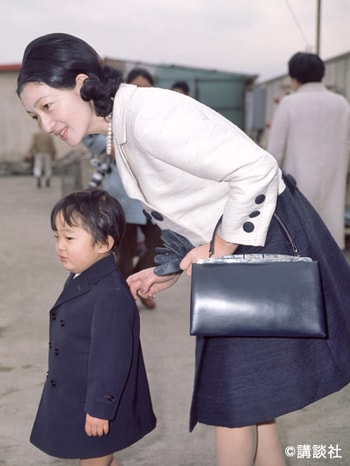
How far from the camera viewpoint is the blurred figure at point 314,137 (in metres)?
4.53

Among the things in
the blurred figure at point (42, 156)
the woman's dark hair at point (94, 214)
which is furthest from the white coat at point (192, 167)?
the blurred figure at point (42, 156)

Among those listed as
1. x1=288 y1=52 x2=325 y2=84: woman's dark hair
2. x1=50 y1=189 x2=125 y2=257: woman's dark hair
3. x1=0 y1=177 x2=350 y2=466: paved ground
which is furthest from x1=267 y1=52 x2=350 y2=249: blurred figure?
x1=50 y1=189 x2=125 y2=257: woman's dark hair

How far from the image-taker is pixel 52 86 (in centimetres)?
190

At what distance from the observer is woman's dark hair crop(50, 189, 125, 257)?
2.12 metres

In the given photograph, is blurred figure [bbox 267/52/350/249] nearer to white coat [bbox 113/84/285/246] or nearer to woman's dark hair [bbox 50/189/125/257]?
woman's dark hair [bbox 50/189/125/257]

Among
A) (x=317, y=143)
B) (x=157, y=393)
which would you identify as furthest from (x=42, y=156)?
(x=157, y=393)

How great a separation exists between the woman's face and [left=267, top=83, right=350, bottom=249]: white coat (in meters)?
2.78

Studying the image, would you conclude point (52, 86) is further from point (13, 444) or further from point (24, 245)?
point (24, 245)

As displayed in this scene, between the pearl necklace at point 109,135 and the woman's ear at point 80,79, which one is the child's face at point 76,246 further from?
the woman's ear at point 80,79

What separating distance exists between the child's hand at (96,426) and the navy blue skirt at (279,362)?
0.83 ft

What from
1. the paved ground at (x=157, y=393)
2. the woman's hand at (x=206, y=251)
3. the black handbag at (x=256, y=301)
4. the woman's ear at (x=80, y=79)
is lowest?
the paved ground at (x=157, y=393)

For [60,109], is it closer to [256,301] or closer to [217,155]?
[217,155]

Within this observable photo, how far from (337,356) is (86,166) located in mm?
8812

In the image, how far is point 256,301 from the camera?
1799mm
